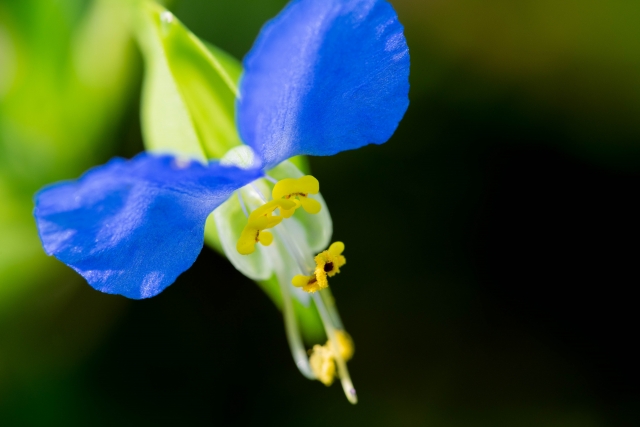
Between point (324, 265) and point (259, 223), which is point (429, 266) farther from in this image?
point (259, 223)

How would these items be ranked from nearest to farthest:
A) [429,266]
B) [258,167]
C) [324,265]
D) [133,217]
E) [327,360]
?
[133,217]
[258,167]
[324,265]
[327,360]
[429,266]

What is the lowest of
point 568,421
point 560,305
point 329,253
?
point 568,421

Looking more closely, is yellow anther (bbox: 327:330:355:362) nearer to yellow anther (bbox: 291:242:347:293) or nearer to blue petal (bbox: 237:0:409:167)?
yellow anther (bbox: 291:242:347:293)

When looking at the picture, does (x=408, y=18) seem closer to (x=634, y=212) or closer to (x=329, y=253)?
(x=634, y=212)

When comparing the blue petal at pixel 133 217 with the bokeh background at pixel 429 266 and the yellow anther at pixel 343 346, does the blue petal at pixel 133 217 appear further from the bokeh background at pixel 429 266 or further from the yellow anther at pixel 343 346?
the bokeh background at pixel 429 266

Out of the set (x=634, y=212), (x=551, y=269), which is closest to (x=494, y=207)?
(x=551, y=269)

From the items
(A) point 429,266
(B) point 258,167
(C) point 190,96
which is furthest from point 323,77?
(A) point 429,266
